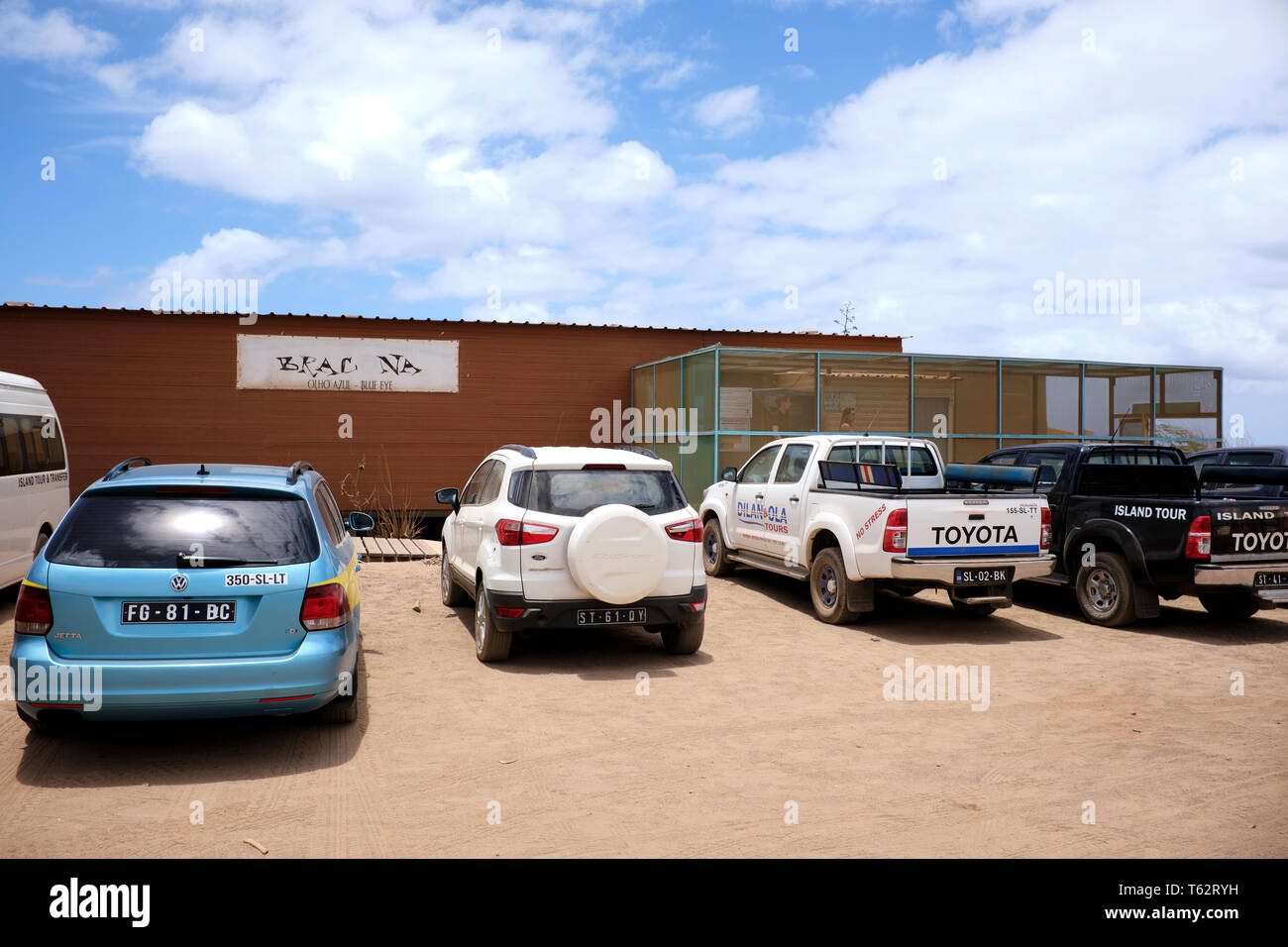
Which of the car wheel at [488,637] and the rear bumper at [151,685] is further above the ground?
the rear bumper at [151,685]

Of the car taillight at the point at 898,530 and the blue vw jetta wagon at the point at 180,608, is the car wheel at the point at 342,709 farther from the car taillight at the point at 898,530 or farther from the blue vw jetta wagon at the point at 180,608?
the car taillight at the point at 898,530

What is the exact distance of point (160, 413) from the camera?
1723 centimetres

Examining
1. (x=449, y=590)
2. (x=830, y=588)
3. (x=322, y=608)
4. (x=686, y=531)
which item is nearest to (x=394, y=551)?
(x=449, y=590)

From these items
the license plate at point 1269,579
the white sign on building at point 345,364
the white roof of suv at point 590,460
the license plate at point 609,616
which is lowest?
the license plate at point 609,616

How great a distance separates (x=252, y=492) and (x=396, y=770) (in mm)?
1756

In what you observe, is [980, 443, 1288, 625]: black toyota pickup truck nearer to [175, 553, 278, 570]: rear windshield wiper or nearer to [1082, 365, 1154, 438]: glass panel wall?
[1082, 365, 1154, 438]: glass panel wall

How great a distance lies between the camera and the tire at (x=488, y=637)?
7.67m

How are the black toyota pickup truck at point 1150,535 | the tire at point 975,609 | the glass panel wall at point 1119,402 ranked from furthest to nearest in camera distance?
the glass panel wall at point 1119,402 → the tire at point 975,609 → the black toyota pickup truck at point 1150,535

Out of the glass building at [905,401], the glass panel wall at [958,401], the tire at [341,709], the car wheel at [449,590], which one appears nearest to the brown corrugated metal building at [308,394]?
the glass building at [905,401]

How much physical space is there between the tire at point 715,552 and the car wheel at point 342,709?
7.19 m

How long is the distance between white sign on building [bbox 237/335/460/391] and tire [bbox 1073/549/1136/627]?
479 inches

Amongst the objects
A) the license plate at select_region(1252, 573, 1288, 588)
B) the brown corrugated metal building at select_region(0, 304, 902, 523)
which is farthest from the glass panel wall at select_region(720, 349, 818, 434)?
the license plate at select_region(1252, 573, 1288, 588)

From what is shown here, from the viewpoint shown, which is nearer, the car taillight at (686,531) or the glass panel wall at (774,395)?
the car taillight at (686,531)

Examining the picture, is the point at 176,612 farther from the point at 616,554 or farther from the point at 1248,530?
the point at 1248,530
